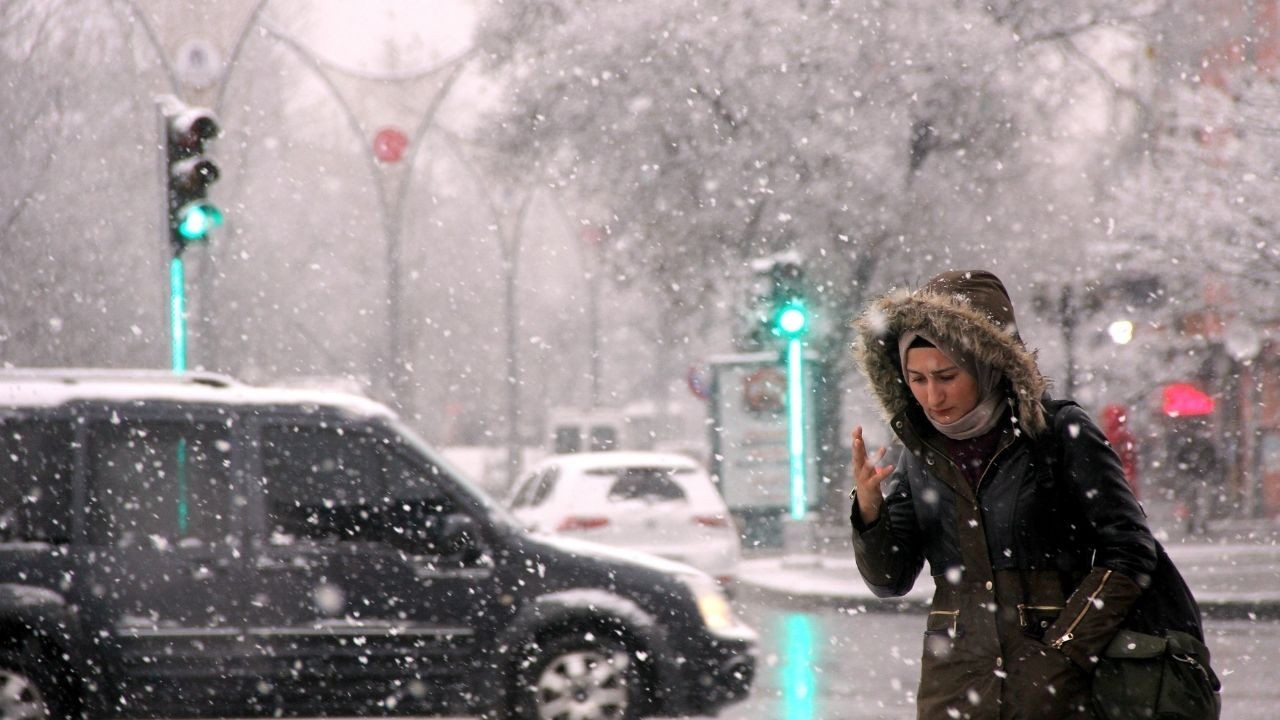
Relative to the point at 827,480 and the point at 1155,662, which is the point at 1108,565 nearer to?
the point at 1155,662

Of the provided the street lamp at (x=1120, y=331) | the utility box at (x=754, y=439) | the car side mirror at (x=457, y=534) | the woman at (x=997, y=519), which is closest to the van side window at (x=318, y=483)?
the car side mirror at (x=457, y=534)

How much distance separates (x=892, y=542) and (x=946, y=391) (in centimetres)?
35

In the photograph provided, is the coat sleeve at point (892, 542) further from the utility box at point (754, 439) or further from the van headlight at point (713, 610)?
the utility box at point (754, 439)

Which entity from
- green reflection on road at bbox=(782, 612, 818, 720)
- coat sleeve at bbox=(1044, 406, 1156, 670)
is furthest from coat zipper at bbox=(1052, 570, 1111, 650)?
green reflection on road at bbox=(782, 612, 818, 720)

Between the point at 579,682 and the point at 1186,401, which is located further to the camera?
the point at 1186,401

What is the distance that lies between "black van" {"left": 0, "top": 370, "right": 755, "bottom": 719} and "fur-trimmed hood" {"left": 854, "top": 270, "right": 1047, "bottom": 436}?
4.56m

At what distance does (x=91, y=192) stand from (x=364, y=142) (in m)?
4.91

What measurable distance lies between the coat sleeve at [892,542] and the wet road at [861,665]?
5.33m

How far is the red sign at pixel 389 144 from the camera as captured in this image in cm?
2477

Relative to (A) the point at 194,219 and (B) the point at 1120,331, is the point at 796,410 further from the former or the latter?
(A) the point at 194,219

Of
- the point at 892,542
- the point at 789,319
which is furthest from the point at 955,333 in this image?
the point at 789,319

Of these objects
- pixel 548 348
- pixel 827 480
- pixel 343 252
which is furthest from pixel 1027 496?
pixel 548 348

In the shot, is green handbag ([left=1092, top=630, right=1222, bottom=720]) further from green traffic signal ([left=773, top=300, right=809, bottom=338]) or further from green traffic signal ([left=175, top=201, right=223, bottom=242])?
green traffic signal ([left=773, top=300, right=809, bottom=338])

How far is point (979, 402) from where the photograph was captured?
145 inches
